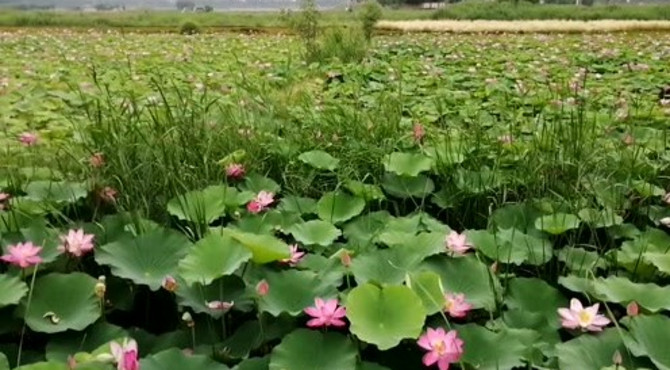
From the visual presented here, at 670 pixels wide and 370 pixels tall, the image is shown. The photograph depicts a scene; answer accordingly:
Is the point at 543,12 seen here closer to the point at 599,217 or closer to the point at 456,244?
the point at 599,217

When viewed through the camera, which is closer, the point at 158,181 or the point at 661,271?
the point at 661,271

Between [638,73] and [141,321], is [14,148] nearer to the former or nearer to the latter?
[141,321]

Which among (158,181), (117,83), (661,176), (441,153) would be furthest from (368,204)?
(117,83)

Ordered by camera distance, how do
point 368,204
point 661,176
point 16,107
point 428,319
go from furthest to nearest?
point 16,107 < point 661,176 < point 368,204 < point 428,319

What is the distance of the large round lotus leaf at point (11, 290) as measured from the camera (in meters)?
1.02

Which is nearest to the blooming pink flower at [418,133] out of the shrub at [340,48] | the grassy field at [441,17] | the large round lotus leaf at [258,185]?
the large round lotus leaf at [258,185]

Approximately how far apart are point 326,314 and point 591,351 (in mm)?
360

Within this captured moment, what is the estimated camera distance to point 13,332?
107cm

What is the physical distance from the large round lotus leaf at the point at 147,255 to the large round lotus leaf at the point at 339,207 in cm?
36

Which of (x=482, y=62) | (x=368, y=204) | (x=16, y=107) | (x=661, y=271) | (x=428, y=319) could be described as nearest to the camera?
(x=428, y=319)

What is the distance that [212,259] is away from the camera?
1.10m

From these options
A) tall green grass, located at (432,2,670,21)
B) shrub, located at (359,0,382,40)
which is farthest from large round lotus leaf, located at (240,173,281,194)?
tall green grass, located at (432,2,670,21)

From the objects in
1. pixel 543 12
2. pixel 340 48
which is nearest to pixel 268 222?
pixel 340 48

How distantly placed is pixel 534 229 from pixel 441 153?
0.46m
